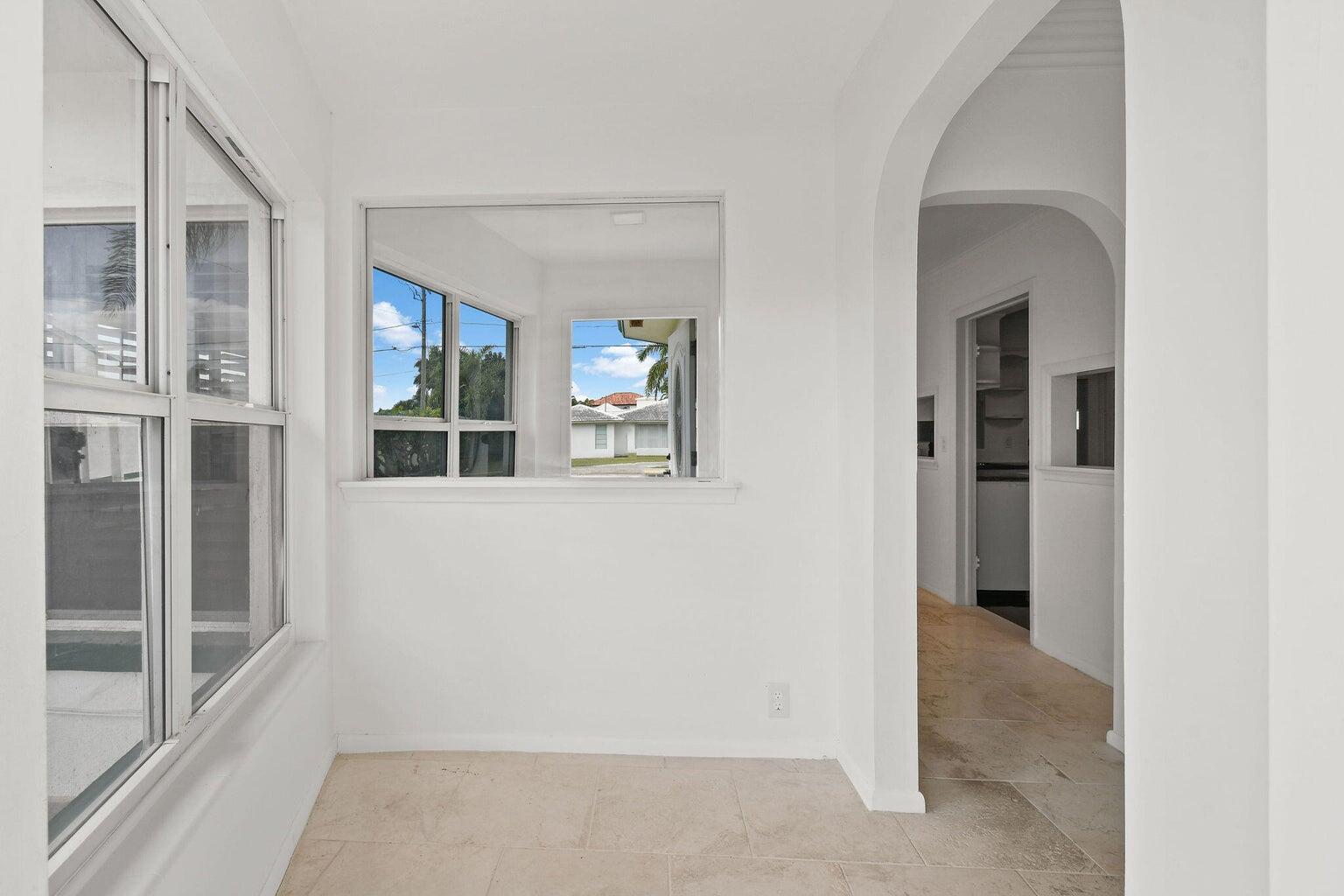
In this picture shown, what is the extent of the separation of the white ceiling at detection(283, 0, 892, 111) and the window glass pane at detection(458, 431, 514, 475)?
124 cm

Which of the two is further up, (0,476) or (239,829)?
(0,476)

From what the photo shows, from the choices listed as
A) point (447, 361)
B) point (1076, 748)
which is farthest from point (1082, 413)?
point (447, 361)

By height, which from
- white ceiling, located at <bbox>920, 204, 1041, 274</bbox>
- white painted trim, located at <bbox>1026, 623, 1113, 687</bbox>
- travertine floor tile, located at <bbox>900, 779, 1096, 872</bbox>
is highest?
white ceiling, located at <bbox>920, 204, 1041, 274</bbox>

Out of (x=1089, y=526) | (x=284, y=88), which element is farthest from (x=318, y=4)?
(x=1089, y=526)

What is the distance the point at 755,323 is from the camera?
243 cm

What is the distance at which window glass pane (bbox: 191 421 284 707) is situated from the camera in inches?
62.3

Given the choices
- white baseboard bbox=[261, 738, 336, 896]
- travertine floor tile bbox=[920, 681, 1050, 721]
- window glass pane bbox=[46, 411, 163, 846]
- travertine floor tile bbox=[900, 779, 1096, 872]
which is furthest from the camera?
travertine floor tile bbox=[920, 681, 1050, 721]

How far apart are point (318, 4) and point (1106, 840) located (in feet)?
11.0

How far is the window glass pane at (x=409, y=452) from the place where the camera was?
2.47m

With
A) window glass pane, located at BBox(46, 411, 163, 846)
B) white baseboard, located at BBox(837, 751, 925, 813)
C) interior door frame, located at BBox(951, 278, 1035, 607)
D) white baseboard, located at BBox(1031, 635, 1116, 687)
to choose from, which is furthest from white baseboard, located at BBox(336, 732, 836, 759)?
interior door frame, located at BBox(951, 278, 1035, 607)

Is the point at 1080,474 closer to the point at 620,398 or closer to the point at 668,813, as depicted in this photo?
the point at 620,398

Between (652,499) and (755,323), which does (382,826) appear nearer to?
(652,499)

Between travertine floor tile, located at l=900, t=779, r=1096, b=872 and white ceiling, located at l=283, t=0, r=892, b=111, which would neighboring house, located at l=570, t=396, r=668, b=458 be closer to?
white ceiling, located at l=283, t=0, r=892, b=111

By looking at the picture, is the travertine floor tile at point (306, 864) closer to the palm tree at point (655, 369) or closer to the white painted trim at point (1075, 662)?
the palm tree at point (655, 369)
